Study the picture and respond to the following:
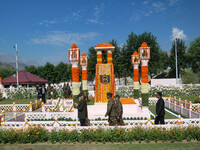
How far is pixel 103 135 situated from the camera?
624 centimetres

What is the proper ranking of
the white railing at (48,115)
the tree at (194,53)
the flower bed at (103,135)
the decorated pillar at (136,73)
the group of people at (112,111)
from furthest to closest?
the tree at (194,53)
the decorated pillar at (136,73)
the white railing at (48,115)
the group of people at (112,111)
the flower bed at (103,135)

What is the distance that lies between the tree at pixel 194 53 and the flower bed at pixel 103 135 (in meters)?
32.9

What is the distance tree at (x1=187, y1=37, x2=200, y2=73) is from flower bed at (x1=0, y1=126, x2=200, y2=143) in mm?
32861

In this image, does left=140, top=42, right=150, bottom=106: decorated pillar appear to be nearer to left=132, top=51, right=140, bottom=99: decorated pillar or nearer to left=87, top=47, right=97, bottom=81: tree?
left=132, top=51, right=140, bottom=99: decorated pillar

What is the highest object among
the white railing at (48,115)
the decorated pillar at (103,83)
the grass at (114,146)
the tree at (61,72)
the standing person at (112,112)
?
the tree at (61,72)

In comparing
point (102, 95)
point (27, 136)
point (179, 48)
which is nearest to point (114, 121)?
point (27, 136)

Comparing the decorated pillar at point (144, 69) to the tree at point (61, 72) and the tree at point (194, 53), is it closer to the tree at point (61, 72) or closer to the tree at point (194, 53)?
the tree at point (194, 53)

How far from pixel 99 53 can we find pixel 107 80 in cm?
226

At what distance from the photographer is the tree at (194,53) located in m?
34.6

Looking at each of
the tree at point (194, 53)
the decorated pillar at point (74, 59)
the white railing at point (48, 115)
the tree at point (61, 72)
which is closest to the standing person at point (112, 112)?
the white railing at point (48, 115)

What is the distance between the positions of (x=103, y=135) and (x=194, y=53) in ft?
115

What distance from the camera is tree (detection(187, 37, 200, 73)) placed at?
113 feet

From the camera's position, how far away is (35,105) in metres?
14.1

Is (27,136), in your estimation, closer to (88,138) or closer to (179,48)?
(88,138)
